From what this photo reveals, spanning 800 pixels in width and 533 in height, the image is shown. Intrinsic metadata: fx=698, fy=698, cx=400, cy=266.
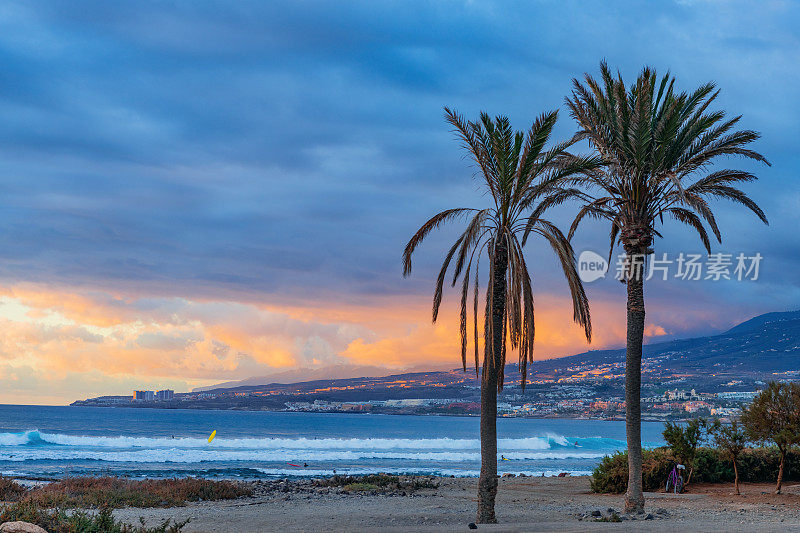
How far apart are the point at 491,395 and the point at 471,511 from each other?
6.63 metres

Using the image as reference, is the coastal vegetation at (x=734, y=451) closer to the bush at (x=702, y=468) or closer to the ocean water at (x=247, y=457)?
the bush at (x=702, y=468)

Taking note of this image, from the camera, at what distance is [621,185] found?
17.7m

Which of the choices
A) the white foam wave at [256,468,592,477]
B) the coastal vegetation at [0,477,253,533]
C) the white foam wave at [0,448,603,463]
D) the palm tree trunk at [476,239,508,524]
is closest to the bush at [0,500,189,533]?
the coastal vegetation at [0,477,253,533]

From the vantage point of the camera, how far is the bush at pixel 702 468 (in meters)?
24.8

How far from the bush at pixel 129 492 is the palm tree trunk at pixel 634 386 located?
46.3 feet

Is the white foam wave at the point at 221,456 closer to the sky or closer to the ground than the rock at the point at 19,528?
closer to the ground

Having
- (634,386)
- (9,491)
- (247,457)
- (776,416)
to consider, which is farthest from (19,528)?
(247,457)

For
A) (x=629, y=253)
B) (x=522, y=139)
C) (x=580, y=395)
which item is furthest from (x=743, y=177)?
(x=580, y=395)

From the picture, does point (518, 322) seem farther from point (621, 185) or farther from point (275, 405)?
point (275, 405)

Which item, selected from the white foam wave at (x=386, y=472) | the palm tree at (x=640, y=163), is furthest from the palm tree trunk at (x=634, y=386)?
the white foam wave at (x=386, y=472)

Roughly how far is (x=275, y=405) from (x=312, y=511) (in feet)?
541

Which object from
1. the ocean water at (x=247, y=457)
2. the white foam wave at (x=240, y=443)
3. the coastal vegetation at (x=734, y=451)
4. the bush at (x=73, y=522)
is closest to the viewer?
the bush at (x=73, y=522)

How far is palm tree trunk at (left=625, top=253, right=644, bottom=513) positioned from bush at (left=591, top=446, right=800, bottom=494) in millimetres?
7982

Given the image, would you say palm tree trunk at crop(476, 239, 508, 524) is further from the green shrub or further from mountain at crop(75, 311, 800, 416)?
mountain at crop(75, 311, 800, 416)
